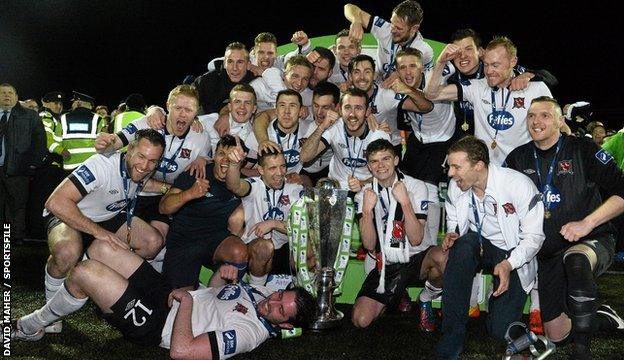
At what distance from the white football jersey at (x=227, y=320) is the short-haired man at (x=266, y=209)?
82 centimetres

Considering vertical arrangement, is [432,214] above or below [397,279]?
above

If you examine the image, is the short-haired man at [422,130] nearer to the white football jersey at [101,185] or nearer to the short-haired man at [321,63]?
the short-haired man at [321,63]

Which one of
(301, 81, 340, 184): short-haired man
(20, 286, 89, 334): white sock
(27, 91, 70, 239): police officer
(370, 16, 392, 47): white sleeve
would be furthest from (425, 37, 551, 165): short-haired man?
(27, 91, 70, 239): police officer

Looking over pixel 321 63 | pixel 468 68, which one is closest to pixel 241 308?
pixel 468 68

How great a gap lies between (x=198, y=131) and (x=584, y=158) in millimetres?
2493

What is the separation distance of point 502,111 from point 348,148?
3.37 feet

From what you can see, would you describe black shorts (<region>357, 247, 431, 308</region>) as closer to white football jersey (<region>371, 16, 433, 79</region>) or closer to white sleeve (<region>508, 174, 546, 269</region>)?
white sleeve (<region>508, 174, 546, 269</region>)

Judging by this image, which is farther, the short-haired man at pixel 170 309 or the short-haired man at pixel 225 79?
the short-haired man at pixel 225 79

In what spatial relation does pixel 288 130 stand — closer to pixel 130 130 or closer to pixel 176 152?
pixel 176 152

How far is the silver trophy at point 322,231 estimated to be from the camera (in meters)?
4.02

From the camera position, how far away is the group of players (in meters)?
3.12

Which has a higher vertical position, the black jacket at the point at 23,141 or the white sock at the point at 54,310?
the black jacket at the point at 23,141

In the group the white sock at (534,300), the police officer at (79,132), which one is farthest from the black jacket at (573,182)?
the police officer at (79,132)

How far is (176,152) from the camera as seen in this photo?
442 cm
